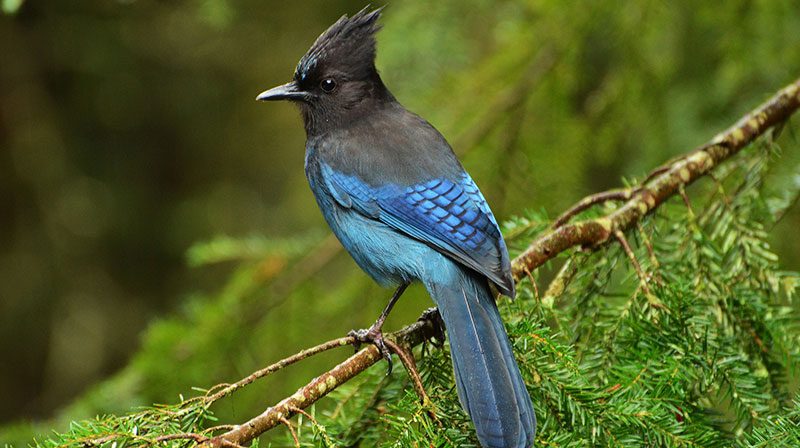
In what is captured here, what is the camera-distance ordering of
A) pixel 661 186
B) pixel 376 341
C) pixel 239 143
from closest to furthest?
pixel 376 341, pixel 661 186, pixel 239 143

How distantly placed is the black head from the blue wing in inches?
10.6

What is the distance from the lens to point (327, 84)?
3090mm

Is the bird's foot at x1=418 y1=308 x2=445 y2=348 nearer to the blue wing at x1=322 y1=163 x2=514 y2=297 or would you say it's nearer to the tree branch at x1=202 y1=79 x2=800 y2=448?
the tree branch at x1=202 y1=79 x2=800 y2=448

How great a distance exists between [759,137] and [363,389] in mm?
1345

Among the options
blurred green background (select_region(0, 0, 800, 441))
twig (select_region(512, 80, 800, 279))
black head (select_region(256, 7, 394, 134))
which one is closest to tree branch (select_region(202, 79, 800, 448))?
twig (select_region(512, 80, 800, 279))

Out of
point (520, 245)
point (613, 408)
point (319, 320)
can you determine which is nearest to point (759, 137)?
point (520, 245)

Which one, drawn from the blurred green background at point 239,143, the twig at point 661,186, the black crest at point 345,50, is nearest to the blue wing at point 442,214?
the twig at point 661,186

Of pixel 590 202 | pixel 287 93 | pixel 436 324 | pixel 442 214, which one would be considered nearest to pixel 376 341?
pixel 436 324

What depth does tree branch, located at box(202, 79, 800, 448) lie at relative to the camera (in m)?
2.19

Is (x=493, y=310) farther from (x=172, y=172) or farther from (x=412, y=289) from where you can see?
(x=172, y=172)

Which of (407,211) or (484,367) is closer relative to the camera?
(484,367)

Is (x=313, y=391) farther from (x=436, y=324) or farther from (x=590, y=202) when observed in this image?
(x=590, y=202)

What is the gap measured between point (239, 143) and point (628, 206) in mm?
3814

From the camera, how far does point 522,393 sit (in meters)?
1.81
